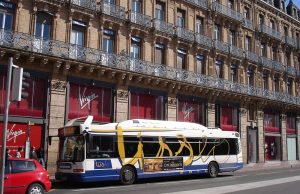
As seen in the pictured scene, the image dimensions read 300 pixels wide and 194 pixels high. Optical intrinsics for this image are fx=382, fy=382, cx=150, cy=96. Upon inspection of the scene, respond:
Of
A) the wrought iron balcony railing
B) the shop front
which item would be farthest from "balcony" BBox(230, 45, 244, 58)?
the shop front

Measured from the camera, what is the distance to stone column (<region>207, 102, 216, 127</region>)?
1195 inches

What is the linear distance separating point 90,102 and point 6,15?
22.3 ft

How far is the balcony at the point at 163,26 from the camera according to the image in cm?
2709

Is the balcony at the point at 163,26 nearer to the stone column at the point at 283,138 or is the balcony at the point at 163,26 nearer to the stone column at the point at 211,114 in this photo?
the stone column at the point at 211,114

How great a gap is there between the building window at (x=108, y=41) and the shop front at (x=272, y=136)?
18.6m

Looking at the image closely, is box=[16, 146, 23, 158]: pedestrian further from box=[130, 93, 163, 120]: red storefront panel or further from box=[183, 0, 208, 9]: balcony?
box=[183, 0, 208, 9]: balcony

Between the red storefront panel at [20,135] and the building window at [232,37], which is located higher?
the building window at [232,37]

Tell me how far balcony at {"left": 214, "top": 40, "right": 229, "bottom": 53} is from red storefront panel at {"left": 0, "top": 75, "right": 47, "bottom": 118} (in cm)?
1582

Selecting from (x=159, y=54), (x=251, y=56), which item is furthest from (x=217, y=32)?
(x=159, y=54)

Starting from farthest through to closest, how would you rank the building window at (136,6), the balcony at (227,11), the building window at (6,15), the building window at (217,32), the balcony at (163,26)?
1. the building window at (217,32)
2. the balcony at (227,11)
3. the balcony at (163,26)
4. the building window at (136,6)
5. the building window at (6,15)

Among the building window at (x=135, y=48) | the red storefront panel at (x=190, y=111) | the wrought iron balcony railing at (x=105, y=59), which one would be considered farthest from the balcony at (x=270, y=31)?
the building window at (x=135, y=48)

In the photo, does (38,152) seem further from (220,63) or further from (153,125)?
(220,63)

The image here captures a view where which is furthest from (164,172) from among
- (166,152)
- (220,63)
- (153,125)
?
(220,63)

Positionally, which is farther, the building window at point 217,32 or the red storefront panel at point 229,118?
the building window at point 217,32
